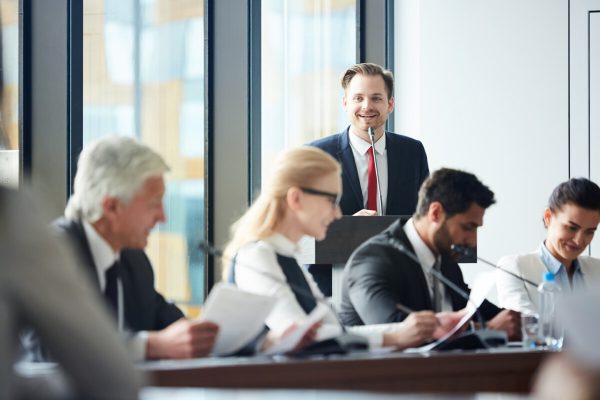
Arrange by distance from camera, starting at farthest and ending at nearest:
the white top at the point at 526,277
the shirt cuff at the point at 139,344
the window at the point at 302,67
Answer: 1. the window at the point at 302,67
2. the white top at the point at 526,277
3. the shirt cuff at the point at 139,344

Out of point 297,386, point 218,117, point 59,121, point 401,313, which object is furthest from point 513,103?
point 297,386

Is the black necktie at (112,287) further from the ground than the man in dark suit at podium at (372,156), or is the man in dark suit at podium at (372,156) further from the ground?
the man in dark suit at podium at (372,156)

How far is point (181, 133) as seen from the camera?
6883mm

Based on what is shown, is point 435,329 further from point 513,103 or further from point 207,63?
point 513,103

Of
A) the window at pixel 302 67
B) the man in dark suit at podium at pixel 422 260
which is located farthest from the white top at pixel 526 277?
the window at pixel 302 67

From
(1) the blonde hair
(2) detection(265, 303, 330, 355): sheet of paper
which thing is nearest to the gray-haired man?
(2) detection(265, 303, 330, 355): sheet of paper

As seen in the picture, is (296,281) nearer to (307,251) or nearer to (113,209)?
(113,209)

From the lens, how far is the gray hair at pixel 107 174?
307 centimetres

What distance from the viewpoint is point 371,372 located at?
2.71 metres

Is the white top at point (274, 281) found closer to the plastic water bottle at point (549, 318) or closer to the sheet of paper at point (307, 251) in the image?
the plastic water bottle at point (549, 318)

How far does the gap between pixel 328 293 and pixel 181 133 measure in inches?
93.0

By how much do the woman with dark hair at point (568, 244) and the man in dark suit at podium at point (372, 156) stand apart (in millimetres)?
785

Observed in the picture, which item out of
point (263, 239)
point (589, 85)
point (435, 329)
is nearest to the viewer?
point (435, 329)

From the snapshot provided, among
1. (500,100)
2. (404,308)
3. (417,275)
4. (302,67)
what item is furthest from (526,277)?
(500,100)
